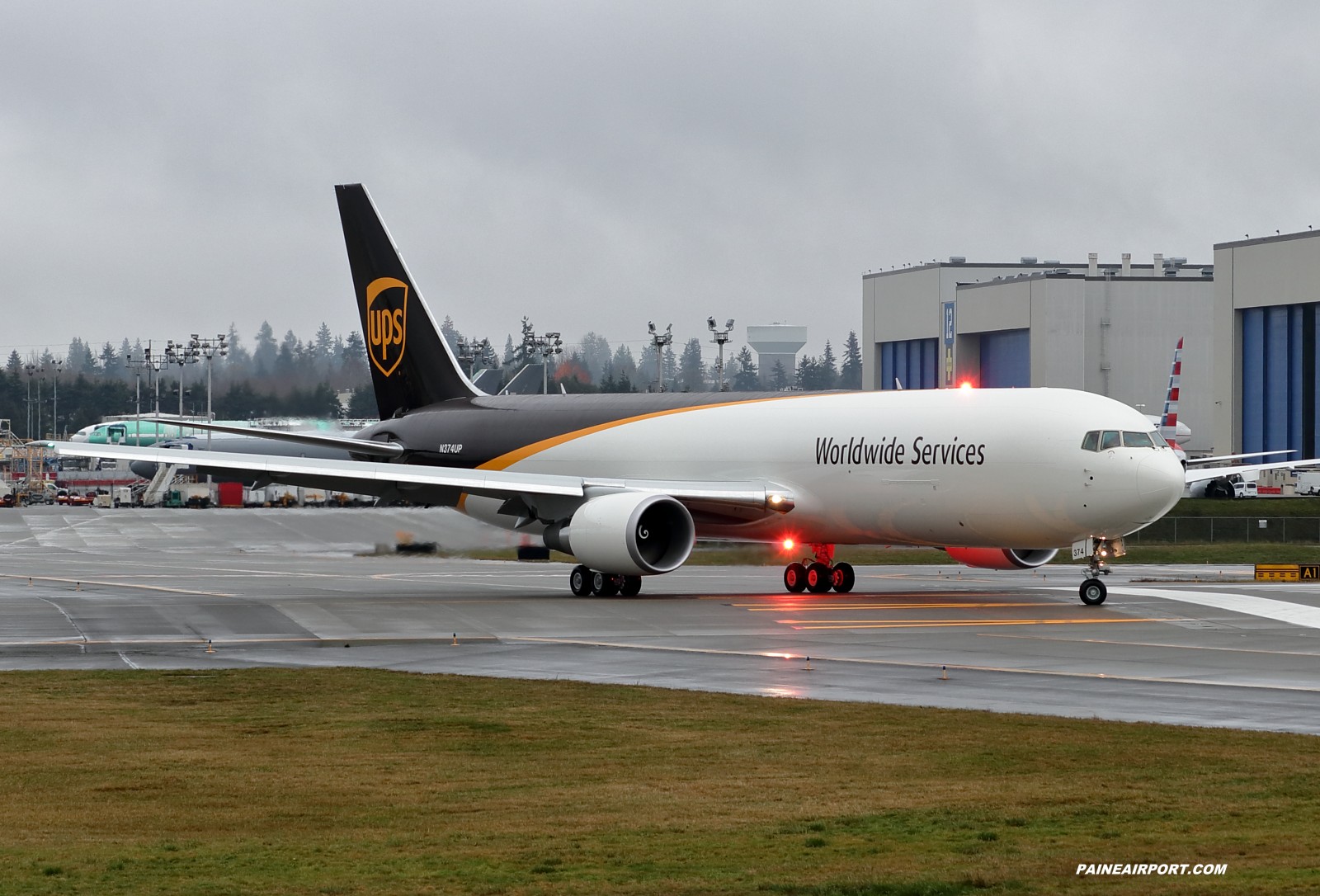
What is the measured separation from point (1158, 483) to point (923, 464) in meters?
4.93

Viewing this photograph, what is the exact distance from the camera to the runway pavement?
20.6 metres

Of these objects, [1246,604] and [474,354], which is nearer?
[1246,604]

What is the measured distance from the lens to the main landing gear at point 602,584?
3688cm

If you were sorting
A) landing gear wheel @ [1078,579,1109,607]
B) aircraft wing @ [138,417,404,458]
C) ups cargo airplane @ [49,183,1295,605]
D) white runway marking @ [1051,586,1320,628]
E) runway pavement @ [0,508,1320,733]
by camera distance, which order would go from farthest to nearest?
aircraft wing @ [138,417,404,458], landing gear wheel @ [1078,579,1109,607], ups cargo airplane @ [49,183,1295,605], white runway marking @ [1051,586,1320,628], runway pavement @ [0,508,1320,733]

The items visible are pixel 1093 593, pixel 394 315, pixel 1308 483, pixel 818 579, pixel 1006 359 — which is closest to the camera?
pixel 1093 593

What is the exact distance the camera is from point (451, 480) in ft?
120

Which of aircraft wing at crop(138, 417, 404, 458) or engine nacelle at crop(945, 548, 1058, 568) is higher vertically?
aircraft wing at crop(138, 417, 404, 458)

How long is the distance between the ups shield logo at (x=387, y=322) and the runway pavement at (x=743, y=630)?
18.4 ft

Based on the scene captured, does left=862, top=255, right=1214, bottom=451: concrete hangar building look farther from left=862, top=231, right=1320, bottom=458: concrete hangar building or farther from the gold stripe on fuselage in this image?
the gold stripe on fuselage

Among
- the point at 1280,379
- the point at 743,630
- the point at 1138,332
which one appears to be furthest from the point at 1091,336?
the point at 743,630

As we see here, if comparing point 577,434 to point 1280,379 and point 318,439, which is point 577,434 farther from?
point 1280,379

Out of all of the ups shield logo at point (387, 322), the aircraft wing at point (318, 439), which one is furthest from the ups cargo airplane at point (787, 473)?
the ups shield logo at point (387, 322)

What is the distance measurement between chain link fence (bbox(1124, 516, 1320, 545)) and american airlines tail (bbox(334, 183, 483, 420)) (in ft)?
96.5

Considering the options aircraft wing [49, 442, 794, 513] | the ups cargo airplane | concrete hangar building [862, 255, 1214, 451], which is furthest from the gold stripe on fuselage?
concrete hangar building [862, 255, 1214, 451]
